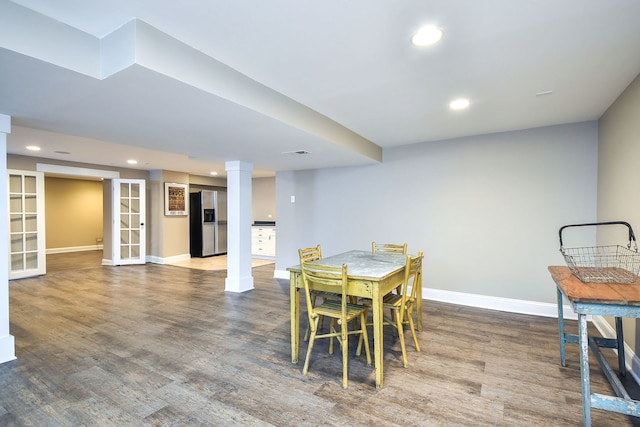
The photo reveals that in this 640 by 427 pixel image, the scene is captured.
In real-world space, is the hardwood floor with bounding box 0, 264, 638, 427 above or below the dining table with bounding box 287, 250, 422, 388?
below

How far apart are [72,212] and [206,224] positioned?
14.7 feet

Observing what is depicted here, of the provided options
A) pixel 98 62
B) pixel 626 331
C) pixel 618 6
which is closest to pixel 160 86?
pixel 98 62

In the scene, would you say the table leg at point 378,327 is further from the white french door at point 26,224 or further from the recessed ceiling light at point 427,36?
the white french door at point 26,224

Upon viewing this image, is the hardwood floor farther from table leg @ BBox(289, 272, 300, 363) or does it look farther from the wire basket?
the wire basket

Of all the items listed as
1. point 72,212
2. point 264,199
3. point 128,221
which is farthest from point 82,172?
point 264,199

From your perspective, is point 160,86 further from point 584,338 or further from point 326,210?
point 326,210

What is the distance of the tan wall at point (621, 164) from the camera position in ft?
7.80

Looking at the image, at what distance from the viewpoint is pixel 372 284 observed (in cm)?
222

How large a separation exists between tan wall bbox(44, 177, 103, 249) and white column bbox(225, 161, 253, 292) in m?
7.29

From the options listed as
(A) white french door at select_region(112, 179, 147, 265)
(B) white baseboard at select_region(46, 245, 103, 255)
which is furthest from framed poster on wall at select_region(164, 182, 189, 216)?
(B) white baseboard at select_region(46, 245, 103, 255)

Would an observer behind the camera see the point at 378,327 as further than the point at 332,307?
No

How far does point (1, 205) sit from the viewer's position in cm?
250

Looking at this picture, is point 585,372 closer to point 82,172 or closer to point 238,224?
point 238,224

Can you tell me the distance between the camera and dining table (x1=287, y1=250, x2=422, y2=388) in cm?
219
